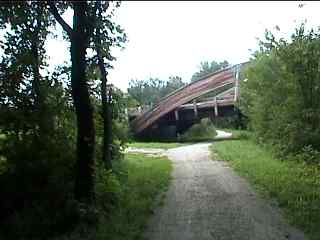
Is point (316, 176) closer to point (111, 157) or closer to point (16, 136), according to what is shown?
point (111, 157)

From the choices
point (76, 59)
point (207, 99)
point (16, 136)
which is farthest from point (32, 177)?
point (207, 99)

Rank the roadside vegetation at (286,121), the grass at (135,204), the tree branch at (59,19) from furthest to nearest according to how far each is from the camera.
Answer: the roadside vegetation at (286,121) < the tree branch at (59,19) < the grass at (135,204)

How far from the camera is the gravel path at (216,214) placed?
9.03 m

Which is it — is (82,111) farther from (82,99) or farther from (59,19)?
(59,19)

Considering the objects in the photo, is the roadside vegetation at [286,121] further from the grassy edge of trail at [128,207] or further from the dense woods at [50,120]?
the dense woods at [50,120]

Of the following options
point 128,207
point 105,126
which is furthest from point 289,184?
point 105,126

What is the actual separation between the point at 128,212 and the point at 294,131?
11410 millimetres

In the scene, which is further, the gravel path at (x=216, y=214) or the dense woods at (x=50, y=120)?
the dense woods at (x=50, y=120)

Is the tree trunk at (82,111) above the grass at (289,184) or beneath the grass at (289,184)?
above

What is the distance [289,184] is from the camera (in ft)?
44.5

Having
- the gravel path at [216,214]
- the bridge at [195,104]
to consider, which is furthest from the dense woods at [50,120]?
the bridge at [195,104]

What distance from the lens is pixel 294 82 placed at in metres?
21.0

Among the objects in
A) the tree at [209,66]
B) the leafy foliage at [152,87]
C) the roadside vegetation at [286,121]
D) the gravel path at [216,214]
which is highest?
the tree at [209,66]

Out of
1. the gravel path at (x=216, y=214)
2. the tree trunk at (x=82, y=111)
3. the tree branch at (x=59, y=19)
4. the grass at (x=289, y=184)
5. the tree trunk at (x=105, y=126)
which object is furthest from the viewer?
the tree trunk at (x=105, y=126)
